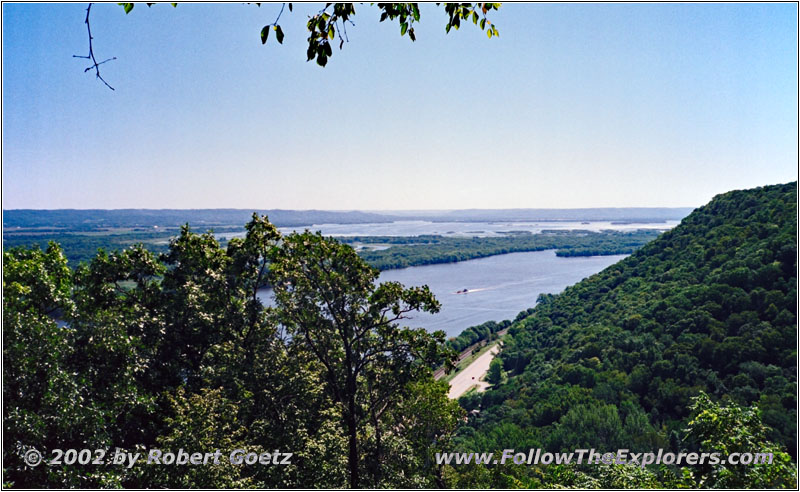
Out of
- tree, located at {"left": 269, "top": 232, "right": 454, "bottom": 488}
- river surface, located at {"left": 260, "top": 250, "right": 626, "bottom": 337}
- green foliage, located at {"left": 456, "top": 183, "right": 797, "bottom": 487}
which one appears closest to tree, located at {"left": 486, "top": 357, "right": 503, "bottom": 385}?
green foliage, located at {"left": 456, "top": 183, "right": 797, "bottom": 487}

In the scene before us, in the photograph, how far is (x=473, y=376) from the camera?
38844 millimetres

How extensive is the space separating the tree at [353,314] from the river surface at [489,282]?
2940 cm

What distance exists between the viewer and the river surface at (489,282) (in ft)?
172

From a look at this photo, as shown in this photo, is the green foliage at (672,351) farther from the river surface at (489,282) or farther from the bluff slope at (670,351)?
the river surface at (489,282)

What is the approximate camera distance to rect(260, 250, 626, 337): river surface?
172 feet

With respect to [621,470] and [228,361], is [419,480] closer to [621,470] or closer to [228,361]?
[621,470]

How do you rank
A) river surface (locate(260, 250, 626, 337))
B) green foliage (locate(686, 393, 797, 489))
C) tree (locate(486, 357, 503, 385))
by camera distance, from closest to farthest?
green foliage (locate(686, 393, 797, 489))
tree (locate(486, 357, 503, 385))
river surface (locate(260, 250, 626, 337))

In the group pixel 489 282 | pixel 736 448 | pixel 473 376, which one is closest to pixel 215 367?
pixel 736 448

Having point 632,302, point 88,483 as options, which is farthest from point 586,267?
point 88,483

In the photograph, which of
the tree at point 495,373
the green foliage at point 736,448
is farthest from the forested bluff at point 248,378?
the tree at point 495,373

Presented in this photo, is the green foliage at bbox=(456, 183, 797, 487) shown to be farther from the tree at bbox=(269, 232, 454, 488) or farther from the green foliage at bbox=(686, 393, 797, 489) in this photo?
the tree at bbox=(269, 232, 454, 488)

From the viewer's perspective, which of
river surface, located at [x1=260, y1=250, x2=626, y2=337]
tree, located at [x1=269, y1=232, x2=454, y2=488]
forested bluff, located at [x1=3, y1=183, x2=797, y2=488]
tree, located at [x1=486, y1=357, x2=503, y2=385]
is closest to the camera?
forested bluff, located at [x1=3, y1=183, x2=797, y2=488]

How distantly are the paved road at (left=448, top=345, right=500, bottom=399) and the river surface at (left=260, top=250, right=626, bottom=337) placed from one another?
5148mm

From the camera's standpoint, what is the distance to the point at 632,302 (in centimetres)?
3488
